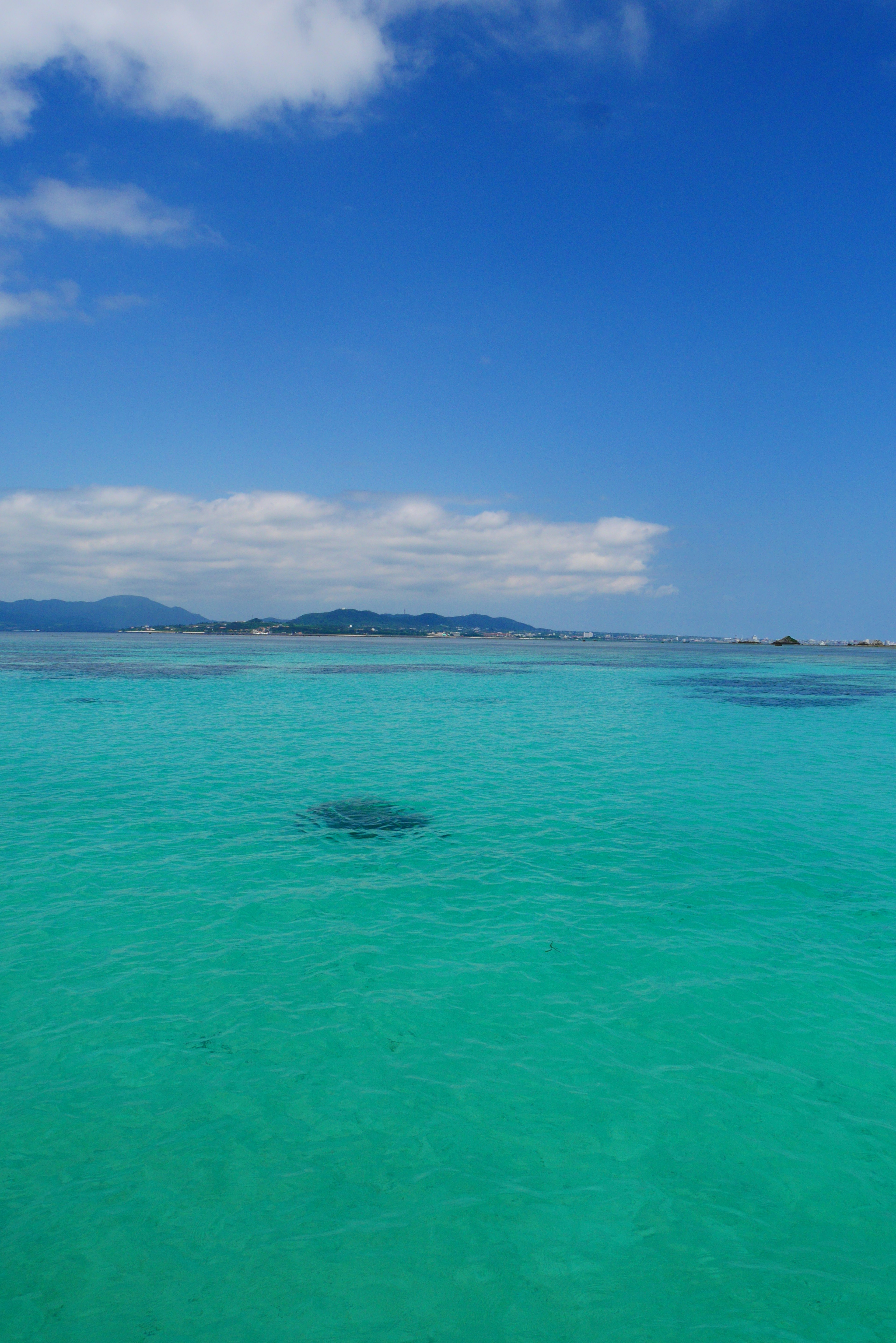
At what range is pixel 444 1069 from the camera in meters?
10.2

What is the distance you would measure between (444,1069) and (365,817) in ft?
42.8

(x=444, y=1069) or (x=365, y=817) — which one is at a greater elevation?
(x=365, y=817)

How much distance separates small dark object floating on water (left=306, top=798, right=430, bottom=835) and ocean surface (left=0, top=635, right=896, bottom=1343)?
207 mm

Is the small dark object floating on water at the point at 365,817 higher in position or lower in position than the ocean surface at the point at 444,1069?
higher

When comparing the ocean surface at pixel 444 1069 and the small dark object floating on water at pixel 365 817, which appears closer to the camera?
the ocean surface at pixel 444 1069

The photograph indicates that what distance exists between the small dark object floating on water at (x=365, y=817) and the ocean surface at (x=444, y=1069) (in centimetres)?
21

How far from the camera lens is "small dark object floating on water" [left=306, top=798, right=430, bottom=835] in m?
21.7

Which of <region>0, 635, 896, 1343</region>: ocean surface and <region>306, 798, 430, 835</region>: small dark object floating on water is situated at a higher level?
<region>306, 798, 430, 835</region>: small dark object floating on water

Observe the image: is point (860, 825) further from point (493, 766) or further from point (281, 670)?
point (281, 670)

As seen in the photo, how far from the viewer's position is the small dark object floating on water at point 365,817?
21.7m

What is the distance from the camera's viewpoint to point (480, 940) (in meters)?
14.2

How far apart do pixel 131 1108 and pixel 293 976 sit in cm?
375

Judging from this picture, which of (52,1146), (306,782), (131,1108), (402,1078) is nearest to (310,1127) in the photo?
(402,1078)

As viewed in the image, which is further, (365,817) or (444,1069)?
(365,817)
